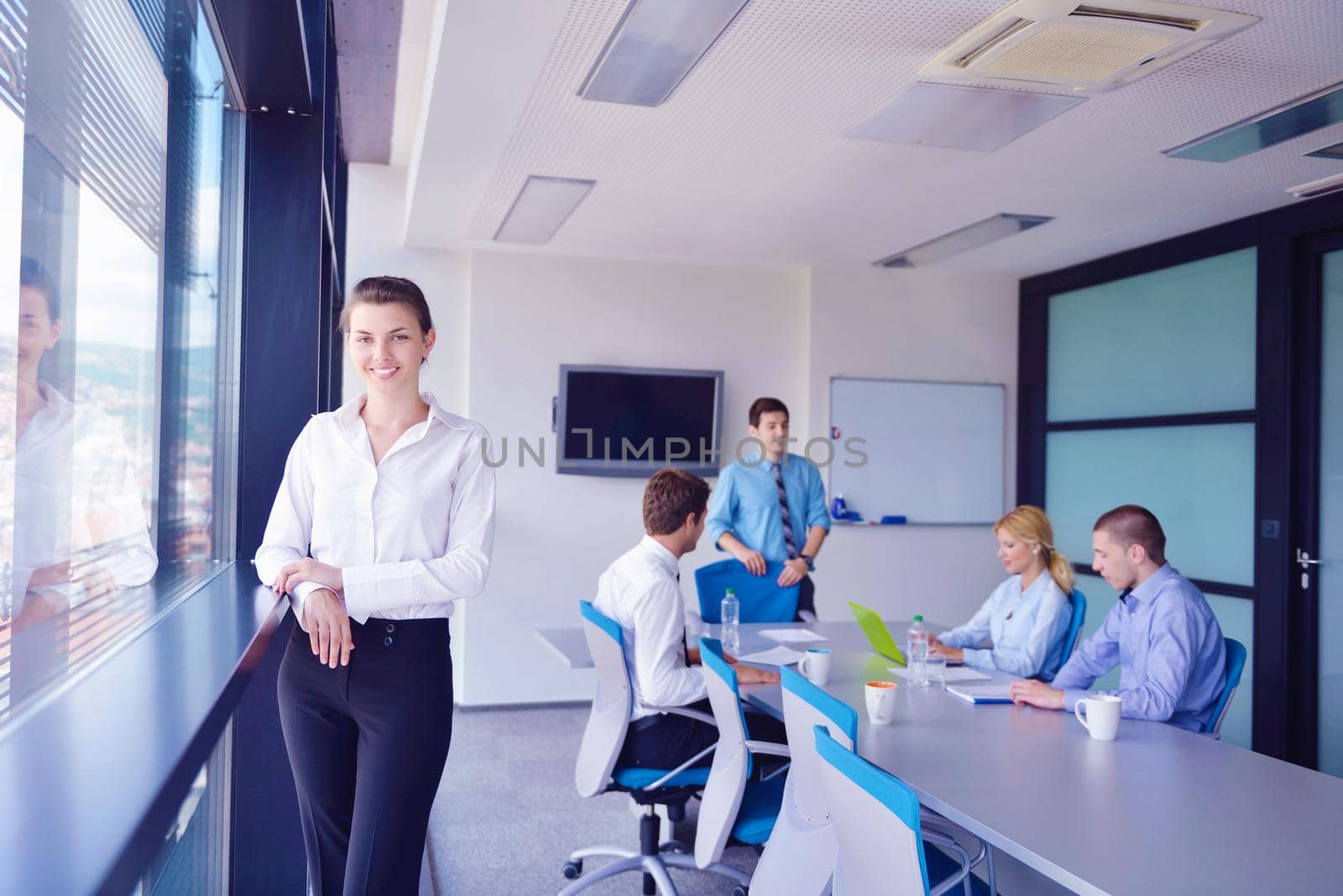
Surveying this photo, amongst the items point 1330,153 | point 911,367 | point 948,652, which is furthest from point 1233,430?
point 948,652

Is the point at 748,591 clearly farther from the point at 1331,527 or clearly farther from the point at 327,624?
the point at 327,624

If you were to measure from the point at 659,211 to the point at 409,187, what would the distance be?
49.6 inches

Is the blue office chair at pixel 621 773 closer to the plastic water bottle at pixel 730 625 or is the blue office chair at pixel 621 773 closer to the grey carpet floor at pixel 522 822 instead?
the grey carpet floor at pixel 522 822

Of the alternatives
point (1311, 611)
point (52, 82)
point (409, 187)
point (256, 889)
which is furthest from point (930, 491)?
point (52, 82)

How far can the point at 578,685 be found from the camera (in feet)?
21.5

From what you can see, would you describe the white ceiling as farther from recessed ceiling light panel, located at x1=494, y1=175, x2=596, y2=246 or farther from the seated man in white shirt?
the seated man in white shirt

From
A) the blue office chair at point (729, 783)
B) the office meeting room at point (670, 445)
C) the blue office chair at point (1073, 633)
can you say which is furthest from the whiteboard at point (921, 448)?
the blue office chair at point (729, 783)

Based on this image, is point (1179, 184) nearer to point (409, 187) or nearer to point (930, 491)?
point (930, 491)

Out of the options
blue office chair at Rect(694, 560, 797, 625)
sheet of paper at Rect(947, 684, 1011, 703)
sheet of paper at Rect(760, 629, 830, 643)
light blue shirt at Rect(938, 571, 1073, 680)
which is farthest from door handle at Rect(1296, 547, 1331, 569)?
sheet of paper at Rect(947, 684, 1011, 703)

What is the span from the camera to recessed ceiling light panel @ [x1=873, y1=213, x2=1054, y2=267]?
18.0 ft

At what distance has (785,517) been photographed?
17.4ft

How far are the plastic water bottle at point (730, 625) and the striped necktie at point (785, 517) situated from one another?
816 mm

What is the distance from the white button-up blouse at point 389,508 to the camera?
209 centimetres

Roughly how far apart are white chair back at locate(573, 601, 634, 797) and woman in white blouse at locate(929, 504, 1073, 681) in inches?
44.4
